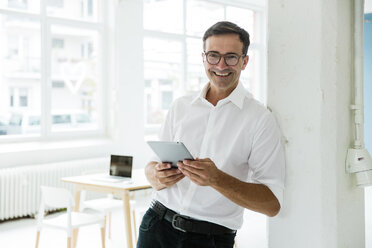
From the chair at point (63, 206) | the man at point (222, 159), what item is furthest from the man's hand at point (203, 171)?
the chair at point (63, 206)

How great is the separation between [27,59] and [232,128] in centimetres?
490

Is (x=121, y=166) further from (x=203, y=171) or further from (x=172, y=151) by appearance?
(x=203, y=171)

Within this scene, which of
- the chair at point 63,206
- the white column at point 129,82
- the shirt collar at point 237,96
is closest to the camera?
the shirt collar at point 237,96

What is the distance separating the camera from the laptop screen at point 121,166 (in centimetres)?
409

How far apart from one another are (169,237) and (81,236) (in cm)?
321

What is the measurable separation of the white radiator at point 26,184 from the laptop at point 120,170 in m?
1.60

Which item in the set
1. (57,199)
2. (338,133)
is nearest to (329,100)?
(338,133)

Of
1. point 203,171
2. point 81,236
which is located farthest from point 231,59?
point 81,236

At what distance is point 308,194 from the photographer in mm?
1525

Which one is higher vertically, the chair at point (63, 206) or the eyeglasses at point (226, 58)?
the eyeglasses at point (226, 58)

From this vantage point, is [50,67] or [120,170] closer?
[120,170]

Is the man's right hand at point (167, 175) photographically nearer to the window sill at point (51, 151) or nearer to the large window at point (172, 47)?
the window sill at point (51, 151)

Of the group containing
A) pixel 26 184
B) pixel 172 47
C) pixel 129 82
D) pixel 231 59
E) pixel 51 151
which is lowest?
pixel 26 184

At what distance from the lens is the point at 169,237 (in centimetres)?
171
